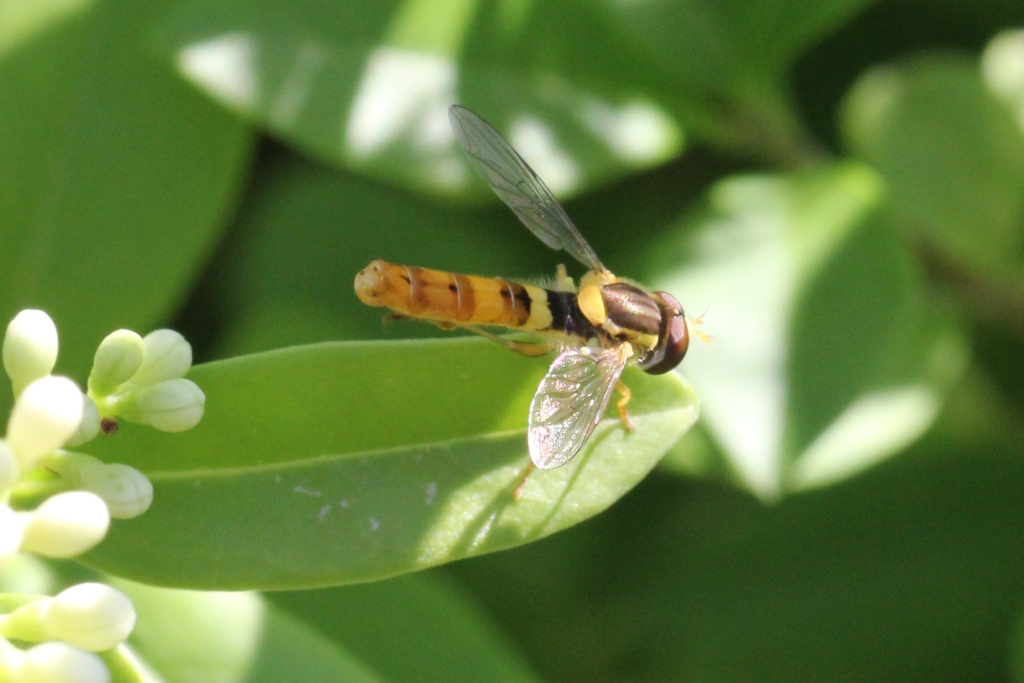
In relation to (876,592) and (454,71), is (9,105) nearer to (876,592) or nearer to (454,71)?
(454,71)

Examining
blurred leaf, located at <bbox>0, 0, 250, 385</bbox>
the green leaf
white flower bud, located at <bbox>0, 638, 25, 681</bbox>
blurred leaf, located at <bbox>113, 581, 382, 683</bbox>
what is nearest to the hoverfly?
the green leaf

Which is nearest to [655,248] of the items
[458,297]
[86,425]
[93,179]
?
[458,297]

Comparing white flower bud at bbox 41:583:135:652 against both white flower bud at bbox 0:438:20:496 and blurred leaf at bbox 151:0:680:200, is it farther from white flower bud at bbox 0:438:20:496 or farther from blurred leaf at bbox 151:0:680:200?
blurred leaf at bbox 151:0:680:200

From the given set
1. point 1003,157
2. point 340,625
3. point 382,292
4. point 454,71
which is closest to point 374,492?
point 382,292

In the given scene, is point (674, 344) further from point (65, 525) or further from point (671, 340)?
point (65, 525)

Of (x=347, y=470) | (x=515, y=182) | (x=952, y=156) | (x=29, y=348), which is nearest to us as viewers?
(x=29, y=348)

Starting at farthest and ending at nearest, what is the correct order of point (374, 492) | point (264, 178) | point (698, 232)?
point (264, 178) < point (698, 232) < point (374, 492)

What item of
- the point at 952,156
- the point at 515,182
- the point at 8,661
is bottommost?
the point at 8,661
